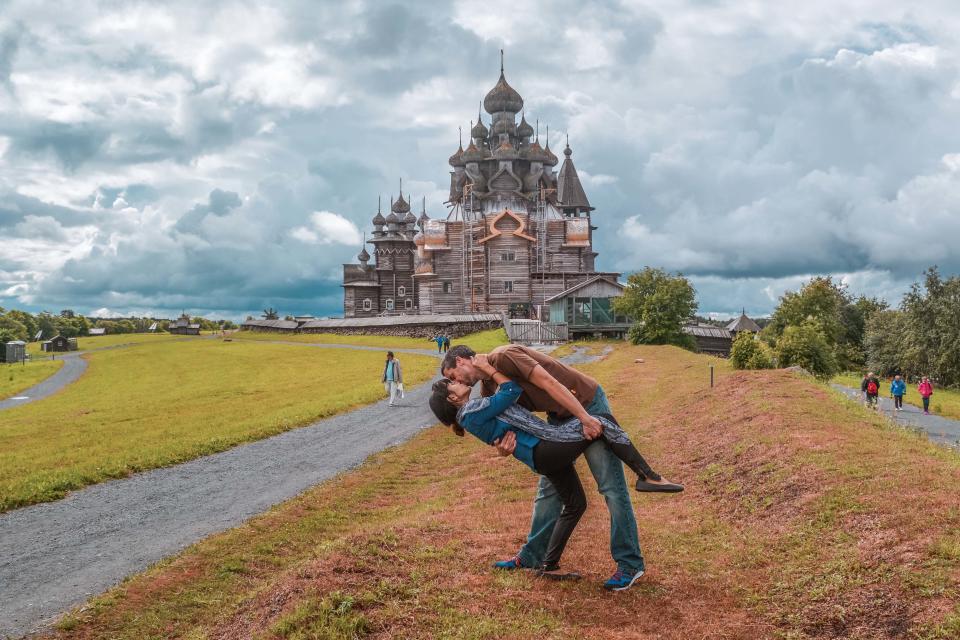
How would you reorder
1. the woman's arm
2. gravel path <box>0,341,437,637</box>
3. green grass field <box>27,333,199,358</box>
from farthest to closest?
green grass field <box>27,333,199,358</box>
gravel path <box>0,341,437,637</box>
the woman's arm

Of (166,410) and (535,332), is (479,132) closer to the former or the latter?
(535,332)

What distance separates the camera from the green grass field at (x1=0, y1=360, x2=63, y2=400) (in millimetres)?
45438

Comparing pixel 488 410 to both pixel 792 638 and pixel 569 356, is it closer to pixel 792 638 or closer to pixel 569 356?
pixel 792 638

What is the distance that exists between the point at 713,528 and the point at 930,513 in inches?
109

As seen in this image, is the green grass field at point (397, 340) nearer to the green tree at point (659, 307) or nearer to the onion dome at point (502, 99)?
the green tree at point (659, 307)

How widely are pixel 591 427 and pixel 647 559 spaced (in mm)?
2711

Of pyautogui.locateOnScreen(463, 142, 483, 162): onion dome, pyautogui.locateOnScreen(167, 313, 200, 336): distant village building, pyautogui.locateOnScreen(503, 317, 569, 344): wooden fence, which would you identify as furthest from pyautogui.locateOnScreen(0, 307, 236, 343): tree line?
pyautogui.locateOnScreen(503, 317, 569, 344): wooden fence

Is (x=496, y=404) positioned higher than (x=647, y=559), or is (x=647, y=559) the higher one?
(x=496, y=404)

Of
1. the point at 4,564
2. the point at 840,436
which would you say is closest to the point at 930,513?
the point at 840,436

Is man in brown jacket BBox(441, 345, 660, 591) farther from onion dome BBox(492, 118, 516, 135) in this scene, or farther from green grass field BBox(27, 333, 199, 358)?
green grass field BBox(27, 333, 199, 358)

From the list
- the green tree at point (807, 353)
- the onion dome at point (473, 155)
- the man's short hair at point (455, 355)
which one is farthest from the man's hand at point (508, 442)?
the onion dome at point (473, 155)

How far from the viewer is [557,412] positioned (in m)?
7.35

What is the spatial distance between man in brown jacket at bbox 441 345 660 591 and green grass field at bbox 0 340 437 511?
1043 centimetres

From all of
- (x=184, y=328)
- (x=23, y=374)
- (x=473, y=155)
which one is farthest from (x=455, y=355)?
(x=184, y=328)
